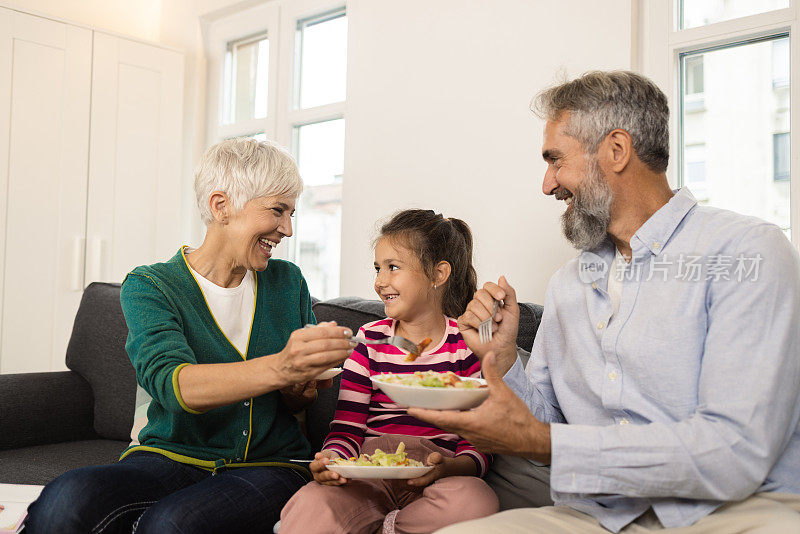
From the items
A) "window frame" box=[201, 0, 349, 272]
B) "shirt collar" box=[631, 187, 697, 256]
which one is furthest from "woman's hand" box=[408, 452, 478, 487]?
"window frame" box=[201, 0, 349, 272]

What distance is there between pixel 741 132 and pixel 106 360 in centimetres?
235

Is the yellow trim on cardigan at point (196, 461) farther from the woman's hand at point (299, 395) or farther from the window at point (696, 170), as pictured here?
the window at point (696, 170)

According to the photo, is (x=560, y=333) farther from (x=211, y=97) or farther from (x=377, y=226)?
(x=211, y=97)

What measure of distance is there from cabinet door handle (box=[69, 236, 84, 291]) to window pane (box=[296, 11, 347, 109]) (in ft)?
4.68

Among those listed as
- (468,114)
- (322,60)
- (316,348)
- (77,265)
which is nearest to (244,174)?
(316,348)

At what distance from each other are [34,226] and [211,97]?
1.35 metres

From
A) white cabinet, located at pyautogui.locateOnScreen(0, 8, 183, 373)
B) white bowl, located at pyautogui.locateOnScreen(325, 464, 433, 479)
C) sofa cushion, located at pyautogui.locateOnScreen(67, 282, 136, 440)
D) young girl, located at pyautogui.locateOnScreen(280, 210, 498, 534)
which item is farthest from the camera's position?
white cabinet, located at pyautogui.locateOnScreen(0, 8, 183, 373)

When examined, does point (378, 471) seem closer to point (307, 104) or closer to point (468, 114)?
point (468, 114)

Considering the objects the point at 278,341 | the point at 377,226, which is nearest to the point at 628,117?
the point at 278,341

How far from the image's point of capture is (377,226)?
10.8 ft

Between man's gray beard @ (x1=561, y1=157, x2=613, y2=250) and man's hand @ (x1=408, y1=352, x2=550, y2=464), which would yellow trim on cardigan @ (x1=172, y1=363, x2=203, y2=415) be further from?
man's gray beard @ (x1=561, y1=157, x2=613, y2=250)

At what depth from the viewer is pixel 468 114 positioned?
10.1ft

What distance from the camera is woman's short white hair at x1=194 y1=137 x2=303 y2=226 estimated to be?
1.89m

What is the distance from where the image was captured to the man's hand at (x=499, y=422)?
1256 millimetres
